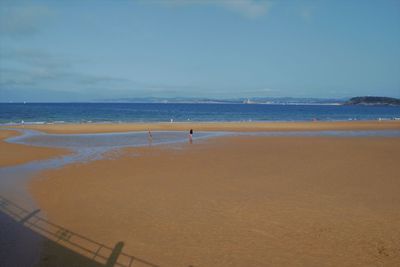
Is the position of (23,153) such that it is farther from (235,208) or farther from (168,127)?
(168,127)

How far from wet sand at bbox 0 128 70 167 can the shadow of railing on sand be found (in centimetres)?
935

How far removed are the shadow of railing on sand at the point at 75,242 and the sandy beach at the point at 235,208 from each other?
27cm

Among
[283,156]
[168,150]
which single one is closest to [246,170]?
[283,156]

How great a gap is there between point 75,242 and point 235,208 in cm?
466

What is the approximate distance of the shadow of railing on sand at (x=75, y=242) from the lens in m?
7.80

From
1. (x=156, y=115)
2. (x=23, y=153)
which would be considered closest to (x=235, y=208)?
(x=23, y=153)

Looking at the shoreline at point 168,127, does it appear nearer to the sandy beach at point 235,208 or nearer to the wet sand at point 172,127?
the wet sand at point 172,127

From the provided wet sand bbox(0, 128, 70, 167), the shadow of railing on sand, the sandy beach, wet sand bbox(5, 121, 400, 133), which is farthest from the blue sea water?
the shadow of railing on sand

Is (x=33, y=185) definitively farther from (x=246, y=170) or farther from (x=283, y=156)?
(x=283, y=156)

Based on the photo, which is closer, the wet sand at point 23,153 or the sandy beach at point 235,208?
the sandy beach at point 235,208

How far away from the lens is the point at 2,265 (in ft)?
24.6

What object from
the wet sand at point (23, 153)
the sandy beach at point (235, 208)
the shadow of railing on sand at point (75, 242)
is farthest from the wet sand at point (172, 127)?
the shadow of railing on sand at point (75, 242)

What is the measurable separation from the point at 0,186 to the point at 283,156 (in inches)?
554

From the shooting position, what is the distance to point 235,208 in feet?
37.3
